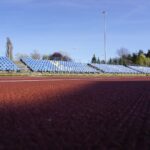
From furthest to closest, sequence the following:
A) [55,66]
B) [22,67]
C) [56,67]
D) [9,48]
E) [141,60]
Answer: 1. [141,60]
2. [9,48]
3. [55,66]
4. [56,67]
5. [22,67]

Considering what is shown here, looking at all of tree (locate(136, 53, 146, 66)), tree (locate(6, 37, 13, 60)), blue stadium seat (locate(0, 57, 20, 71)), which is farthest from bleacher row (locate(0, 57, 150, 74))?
tree (locate(136, 53, 146, 66))

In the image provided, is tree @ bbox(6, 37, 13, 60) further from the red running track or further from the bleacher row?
the red running track

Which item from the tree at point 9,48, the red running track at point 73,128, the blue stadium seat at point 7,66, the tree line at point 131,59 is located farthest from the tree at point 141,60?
the red running track at point 73,128

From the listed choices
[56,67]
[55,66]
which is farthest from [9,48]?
[56,67]

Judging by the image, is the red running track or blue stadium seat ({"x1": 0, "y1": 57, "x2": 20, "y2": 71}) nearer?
the red running track

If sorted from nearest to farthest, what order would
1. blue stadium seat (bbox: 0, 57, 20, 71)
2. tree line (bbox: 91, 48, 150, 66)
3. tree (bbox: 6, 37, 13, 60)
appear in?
blue stadium seat (bbox: 0, 57, 20, 71) → tree (bbox: 6, 37, 13, 60) → tree line (bbox: 91, 48, 150, 66)

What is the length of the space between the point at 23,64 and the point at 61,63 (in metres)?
10.9

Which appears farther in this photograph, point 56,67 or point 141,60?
point 141,60

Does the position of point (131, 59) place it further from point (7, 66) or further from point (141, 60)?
point (7, 66)

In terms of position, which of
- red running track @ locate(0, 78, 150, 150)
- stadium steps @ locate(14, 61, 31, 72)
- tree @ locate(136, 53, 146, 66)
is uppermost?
tree @ locate(136, 53, 146, 66)

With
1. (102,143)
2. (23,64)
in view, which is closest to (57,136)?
(102,143)

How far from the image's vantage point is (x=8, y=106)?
11.7 metres

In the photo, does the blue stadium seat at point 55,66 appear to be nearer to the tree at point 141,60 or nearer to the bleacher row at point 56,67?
the bleacher row at point 56,67

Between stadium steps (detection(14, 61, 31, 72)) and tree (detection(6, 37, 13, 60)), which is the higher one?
tree (detection(6, 37, 13, 60))
